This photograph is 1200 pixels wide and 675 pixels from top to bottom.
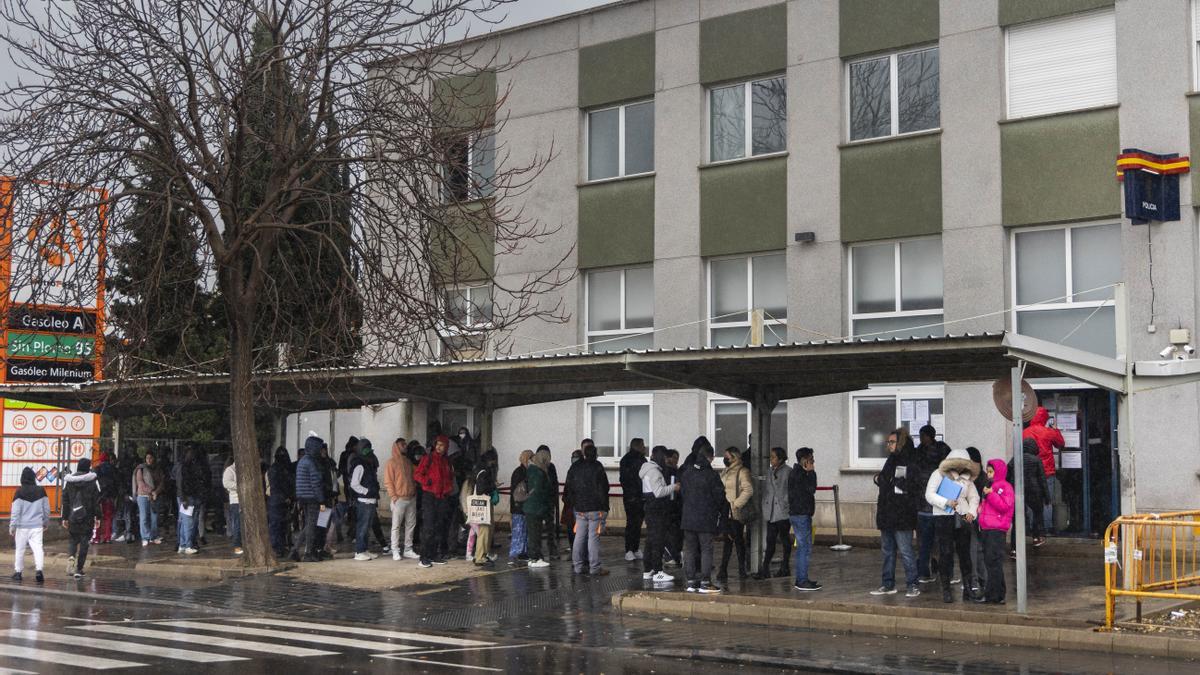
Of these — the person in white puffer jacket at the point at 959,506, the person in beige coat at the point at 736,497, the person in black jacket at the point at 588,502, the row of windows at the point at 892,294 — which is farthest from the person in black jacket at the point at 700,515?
the row of windows at the point at 892,294

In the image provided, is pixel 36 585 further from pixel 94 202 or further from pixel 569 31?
pixel 569 31

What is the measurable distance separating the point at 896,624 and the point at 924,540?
7.32ft

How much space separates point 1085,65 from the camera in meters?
21.1

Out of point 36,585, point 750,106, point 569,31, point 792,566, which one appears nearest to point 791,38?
point 750,106

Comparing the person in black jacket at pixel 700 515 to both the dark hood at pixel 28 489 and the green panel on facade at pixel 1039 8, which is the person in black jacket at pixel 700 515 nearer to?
the green panel on facade at pixel 1039 8

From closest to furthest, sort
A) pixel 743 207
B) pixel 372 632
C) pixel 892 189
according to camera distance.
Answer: pixel 372 632 < pixel 892 189 < pixel 743 207

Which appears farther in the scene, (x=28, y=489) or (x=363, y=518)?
(x=363, y=518)

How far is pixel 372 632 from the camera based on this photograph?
1455cm

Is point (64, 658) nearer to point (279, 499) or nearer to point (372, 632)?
point (372, 632)

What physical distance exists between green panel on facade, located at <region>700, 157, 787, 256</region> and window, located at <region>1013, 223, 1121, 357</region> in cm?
461

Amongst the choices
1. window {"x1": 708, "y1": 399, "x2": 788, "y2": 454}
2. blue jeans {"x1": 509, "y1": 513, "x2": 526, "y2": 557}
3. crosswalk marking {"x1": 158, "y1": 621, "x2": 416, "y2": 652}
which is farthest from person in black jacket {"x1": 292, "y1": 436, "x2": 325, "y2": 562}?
window {"x1": 708, "y1": 399, "x2": 788, "y2": 454}

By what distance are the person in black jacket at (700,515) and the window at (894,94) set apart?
30.6ft

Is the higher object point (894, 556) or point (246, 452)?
point (246, 452)

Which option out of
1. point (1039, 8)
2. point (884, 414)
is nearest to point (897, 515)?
point (884, 414)
